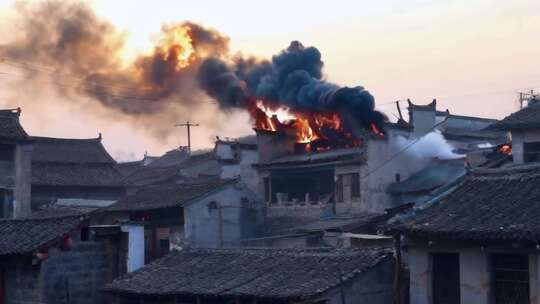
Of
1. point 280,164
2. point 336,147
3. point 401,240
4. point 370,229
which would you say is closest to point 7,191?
point 280,164

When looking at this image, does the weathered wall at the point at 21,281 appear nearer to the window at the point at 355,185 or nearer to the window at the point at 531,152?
the window at the point at 531,152

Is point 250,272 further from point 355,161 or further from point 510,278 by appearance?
point 355,161

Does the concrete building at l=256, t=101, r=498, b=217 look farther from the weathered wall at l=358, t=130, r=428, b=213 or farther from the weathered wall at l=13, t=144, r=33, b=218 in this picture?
the weathered wall at l=13, t=144, r=33, b=218

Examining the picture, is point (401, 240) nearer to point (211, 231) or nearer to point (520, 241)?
point (520, 241)

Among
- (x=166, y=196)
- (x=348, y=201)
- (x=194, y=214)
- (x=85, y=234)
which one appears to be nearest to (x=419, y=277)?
(x=85, y=234)

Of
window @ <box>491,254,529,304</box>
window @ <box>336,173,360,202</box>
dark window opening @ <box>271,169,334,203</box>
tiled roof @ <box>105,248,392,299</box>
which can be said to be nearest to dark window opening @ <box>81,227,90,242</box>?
tiled roof @ <box>105,248,392,299</box>

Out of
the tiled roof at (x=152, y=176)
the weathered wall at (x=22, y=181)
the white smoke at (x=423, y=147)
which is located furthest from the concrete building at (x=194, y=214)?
the tiled roof at (x=152, y=176)

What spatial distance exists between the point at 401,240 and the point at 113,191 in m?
39.6

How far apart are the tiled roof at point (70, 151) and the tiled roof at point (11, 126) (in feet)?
30.3

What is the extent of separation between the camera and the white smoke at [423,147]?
5069 cm

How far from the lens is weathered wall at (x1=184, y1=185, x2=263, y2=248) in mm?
47375

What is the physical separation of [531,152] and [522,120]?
4.84 ft

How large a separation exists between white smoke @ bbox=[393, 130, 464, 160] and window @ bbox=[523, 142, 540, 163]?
938 centimetres

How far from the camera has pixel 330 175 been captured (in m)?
52.0
